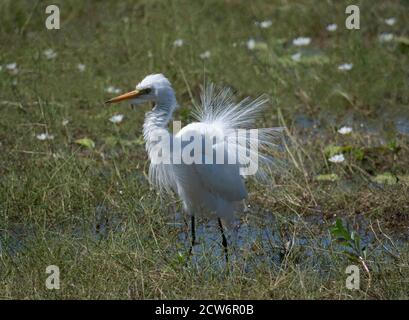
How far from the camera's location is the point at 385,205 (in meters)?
5.64

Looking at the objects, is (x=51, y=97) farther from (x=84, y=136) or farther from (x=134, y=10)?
(x=134, y=10)

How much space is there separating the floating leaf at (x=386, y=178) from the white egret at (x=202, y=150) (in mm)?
972

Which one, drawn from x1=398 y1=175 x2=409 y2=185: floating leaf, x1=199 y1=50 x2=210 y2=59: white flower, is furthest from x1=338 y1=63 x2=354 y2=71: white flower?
x1=398 y1=175 x2=409 y2=185: floating leaf

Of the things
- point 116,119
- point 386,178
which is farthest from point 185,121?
point 386,178

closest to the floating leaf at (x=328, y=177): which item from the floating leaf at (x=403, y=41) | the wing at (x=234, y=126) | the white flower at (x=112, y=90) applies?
the wing at (x=234, y=126)

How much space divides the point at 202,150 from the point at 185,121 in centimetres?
148

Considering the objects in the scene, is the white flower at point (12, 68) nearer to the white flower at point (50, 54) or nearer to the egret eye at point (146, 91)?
the white flower at point (50, 54)

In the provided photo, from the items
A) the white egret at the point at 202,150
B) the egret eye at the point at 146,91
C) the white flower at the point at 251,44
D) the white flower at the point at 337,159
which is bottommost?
the white egret at the point at 202,150

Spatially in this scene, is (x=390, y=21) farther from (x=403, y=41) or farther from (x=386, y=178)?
(x=386, y=178)

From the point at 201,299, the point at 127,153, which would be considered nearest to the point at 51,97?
the point at 127,153

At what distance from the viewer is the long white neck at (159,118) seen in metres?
5.10

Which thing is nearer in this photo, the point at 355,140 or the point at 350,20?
the point at 355,140

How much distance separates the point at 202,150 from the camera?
201 inches

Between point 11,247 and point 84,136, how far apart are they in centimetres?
202
